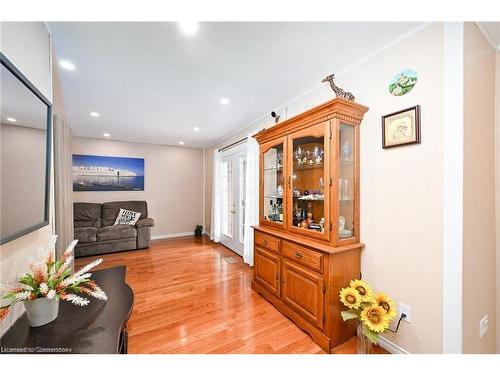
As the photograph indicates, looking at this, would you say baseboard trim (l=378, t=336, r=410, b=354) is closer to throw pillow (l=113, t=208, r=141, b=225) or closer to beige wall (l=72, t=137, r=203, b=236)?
throw pillow (l=113, t=208, r=141, b=225)

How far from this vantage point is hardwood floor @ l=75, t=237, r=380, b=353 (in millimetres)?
1658

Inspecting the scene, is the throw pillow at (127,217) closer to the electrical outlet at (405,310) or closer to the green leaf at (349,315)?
the green leaf at (349,315)

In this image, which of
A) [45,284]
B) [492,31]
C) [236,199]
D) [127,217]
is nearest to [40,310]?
[45,284]

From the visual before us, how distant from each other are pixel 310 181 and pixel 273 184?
53 centimetres

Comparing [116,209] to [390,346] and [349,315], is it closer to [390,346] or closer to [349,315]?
[349,315]

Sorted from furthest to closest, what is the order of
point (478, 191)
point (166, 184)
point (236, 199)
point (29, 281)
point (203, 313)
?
point (166, 184) → point (236, 199) → point (203, 313) → point (478, 191) → point (29, 281)

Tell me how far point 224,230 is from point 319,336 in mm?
3255

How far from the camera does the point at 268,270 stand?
2.30m

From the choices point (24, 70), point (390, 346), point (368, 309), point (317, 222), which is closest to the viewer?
point (24, 70)

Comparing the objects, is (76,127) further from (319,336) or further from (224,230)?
(319,336)

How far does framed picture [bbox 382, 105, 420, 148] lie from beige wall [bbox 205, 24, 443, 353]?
44 millimetres

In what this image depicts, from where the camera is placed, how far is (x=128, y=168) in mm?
Answer: 4844

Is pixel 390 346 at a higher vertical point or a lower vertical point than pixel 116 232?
lower
